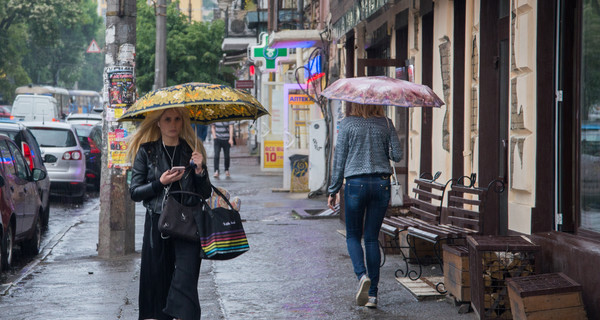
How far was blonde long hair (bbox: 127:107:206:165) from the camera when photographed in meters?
6.04

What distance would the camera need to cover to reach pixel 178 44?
44.6 metres

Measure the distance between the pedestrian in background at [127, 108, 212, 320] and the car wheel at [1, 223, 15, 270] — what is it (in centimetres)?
387

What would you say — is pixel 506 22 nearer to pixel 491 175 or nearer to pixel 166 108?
pixel 491 175

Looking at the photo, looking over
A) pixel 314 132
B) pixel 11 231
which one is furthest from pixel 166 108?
pixel 314 132

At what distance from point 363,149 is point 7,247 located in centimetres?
430

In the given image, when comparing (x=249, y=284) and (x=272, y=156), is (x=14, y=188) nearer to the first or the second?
(x=249, y=284)

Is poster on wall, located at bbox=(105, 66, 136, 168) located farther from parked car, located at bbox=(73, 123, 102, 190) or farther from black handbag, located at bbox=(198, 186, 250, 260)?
parked car, located at bbox=(73, 123, 102, 190)

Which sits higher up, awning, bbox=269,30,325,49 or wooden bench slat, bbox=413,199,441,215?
awning, bbox=269,30,325,49

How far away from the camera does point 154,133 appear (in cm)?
608

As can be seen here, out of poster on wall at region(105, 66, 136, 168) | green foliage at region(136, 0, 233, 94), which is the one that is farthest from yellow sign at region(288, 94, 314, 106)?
green foliage at region(136, 0, 233, 94)

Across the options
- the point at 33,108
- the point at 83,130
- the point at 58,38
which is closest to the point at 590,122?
the point at 83,130

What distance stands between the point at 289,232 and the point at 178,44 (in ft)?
109

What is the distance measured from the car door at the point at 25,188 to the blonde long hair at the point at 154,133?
15.5ft

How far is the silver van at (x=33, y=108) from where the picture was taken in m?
37.2
